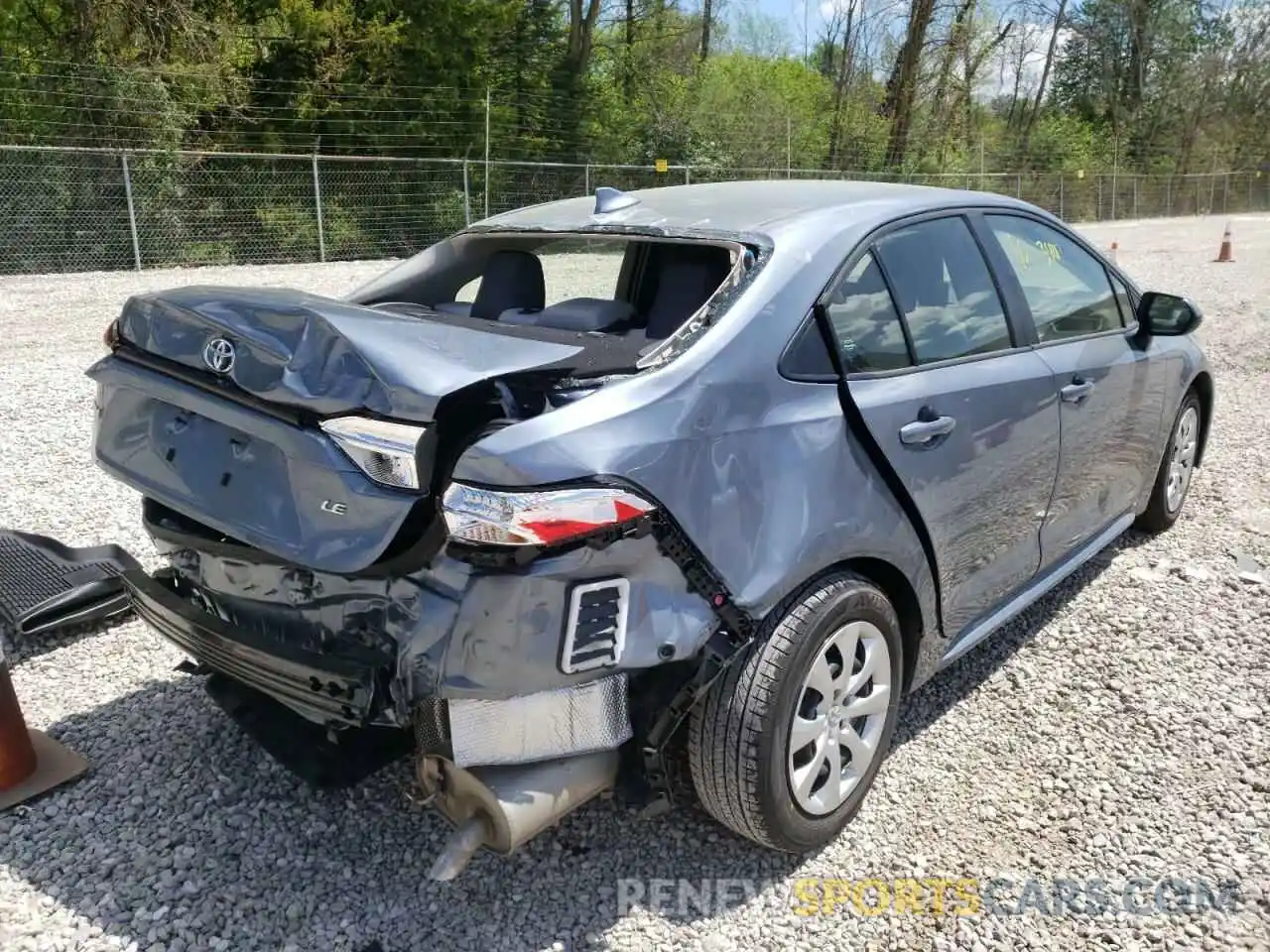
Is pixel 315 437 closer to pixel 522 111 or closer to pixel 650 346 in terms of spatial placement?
pixel 650 346

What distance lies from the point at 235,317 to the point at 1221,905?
9.38ft

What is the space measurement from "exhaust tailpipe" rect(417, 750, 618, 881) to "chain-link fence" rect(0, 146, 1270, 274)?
53.4ft

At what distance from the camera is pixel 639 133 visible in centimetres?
2770

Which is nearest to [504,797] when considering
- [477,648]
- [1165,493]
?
[477,648]

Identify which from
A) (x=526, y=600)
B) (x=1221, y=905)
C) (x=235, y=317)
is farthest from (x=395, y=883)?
(x=1221, y=905)

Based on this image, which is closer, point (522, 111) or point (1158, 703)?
point (1158, 703)

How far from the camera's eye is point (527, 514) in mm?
2021

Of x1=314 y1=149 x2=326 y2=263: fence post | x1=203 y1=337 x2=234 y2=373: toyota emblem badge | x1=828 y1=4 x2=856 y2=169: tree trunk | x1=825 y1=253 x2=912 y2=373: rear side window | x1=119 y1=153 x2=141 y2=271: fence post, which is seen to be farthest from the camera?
x1=828 y1=4 x2=856 y2=169: tree trunk

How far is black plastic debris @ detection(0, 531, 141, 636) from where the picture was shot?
3.80m

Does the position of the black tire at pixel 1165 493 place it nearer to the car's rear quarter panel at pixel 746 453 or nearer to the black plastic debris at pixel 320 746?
the car's rear quarter panel at pixel 746 453

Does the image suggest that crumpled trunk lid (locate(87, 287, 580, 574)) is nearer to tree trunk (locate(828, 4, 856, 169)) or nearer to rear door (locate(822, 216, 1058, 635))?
rear door (locate(822, 216, 1058, 635))

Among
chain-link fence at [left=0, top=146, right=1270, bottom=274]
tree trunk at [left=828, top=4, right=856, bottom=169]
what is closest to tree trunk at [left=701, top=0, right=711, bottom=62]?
tree trunk at [left=828, top=4, right=856, bottom=169]

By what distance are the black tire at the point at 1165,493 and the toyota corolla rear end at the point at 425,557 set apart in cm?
333

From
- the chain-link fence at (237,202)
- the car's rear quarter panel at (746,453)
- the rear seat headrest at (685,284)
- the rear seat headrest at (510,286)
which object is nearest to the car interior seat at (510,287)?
the rear seat headrest at (510,286)
